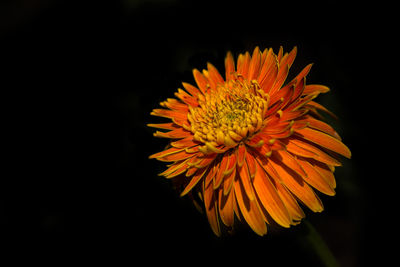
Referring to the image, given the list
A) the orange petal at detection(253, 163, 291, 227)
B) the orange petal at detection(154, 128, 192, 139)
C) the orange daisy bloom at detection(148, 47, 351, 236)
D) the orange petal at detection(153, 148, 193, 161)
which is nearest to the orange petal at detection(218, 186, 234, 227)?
the orange daisy bloom at detection(148, 47, 351, 236)

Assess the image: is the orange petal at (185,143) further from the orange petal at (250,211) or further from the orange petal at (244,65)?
the orange petal at (244,65)

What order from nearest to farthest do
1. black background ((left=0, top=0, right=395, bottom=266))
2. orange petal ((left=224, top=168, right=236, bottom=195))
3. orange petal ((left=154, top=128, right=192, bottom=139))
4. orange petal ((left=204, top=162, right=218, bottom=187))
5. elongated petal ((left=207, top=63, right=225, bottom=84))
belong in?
orange petal ((left=224, top=168, right=236, bottom=195))
orange petal ((left=204, top=162, right=218, bottom=187))
orange petal ((left=154, top=128, right=192, bottom=139))
elongated petal ((left=207, top=63, right=225, bottom=84))
black background ((left=0, top=0, right=395, bottom=266))

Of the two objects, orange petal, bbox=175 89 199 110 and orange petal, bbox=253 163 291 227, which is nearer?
orange petal, bbox=253 163 291 227

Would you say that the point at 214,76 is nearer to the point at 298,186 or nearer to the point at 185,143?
the point at 185,143

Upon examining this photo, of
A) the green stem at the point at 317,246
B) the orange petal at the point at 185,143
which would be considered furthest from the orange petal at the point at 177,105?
the green stem at the point at 317,246

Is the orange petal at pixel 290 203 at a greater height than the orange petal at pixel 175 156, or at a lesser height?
lesser

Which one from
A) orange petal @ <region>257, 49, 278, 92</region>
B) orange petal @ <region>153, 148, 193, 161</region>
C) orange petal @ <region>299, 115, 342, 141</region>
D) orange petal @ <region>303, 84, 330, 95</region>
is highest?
orange petal @ <region>257, 49, 278, 92</region>

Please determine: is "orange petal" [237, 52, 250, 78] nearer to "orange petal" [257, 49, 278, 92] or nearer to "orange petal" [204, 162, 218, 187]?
"orange petal" [257, 49, 278, 92]

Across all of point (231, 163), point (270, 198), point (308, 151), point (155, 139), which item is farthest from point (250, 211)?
point (155, 139)
